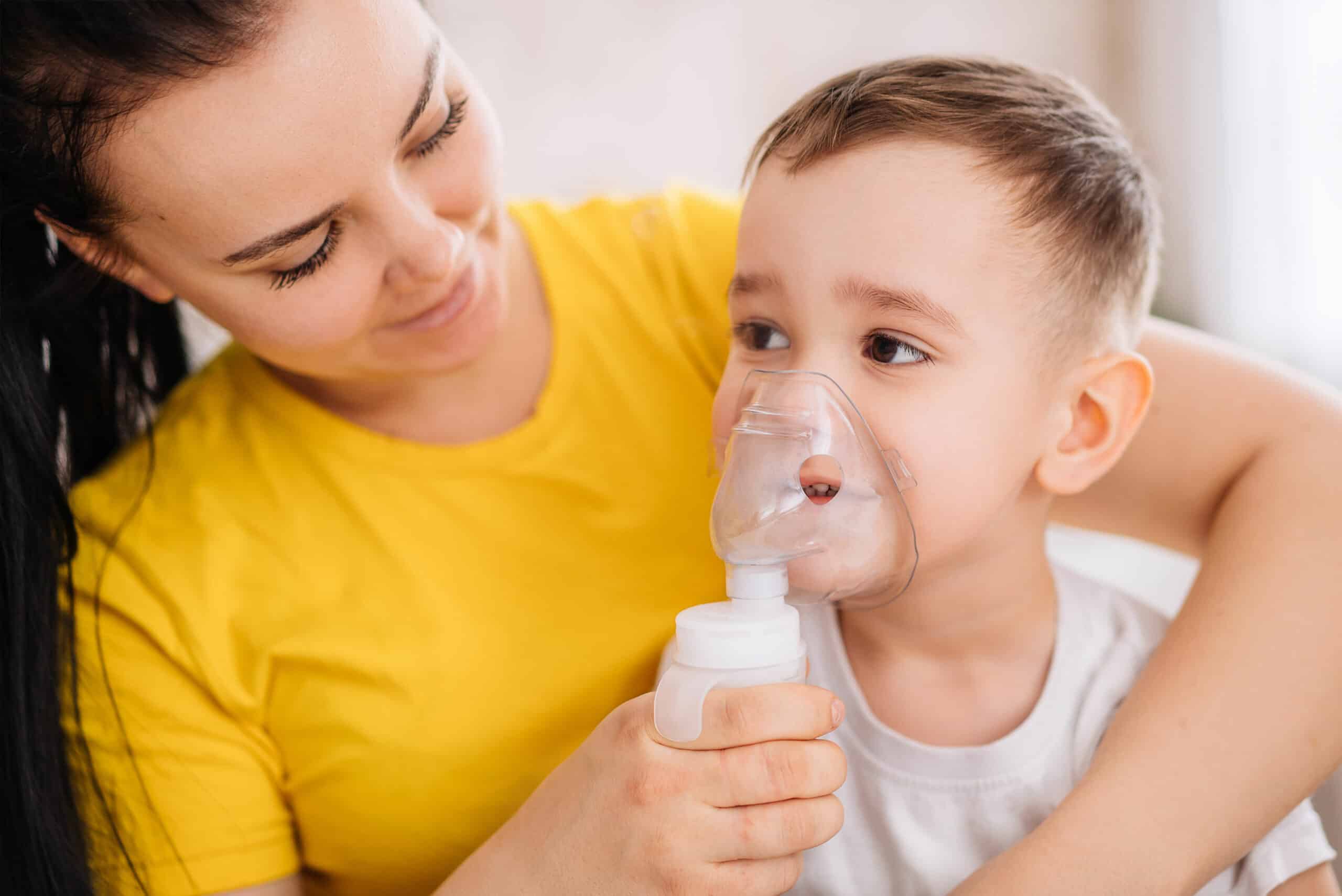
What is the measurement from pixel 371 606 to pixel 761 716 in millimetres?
610

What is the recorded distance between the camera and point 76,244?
1.21 meters

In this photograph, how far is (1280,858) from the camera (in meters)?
1.14

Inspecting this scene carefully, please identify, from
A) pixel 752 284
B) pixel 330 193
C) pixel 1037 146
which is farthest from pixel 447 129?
pixel 1037 146

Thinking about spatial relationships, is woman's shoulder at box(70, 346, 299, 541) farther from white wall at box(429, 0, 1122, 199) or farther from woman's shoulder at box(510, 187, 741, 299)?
white wall at box(429, 0, 1122, 199)

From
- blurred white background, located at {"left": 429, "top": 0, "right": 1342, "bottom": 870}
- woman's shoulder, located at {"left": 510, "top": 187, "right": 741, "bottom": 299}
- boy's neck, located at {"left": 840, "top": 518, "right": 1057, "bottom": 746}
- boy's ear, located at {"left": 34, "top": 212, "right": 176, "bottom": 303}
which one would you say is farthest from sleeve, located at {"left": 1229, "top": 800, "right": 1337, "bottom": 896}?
blurred white background, located at {"left": 429, "top": 0, "right": 1342, "bottom": 870}

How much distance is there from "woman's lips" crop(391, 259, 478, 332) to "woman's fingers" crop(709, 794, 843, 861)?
67 cm

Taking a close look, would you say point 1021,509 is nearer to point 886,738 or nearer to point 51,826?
point 886,738

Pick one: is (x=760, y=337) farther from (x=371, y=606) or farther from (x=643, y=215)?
(x=371, y=606)

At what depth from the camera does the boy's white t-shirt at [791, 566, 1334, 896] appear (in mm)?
1161

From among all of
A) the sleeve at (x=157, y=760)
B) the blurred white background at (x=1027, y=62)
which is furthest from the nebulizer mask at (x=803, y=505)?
the blurred white background at (x=1027, y=62)

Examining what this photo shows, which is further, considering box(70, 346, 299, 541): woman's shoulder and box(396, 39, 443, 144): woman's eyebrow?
box(70, 346, 299, 541): woman's shoulder

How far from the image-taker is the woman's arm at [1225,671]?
100cm

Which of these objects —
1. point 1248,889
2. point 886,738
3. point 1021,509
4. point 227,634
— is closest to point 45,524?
point 227,634

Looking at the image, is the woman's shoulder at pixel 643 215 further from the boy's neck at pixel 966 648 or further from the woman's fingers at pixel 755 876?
the woman's fingers at pixel 755 876
